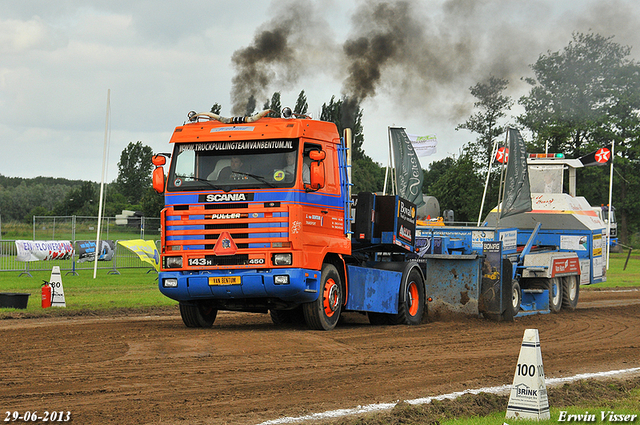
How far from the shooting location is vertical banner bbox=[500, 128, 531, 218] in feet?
68.5

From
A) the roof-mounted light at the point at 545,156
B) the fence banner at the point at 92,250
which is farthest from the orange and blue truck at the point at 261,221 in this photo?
the fence banner at the point at 92,250

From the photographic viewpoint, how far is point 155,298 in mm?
20328

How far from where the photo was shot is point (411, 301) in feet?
50.8

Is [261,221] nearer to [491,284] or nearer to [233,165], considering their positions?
[233,165]

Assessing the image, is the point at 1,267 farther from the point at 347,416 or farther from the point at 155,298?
the point at 347,416

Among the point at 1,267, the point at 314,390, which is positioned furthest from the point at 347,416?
the point at 1,267

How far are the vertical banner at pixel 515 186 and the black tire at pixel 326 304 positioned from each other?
29.9 feet

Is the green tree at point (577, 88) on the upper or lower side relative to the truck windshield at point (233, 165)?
upper

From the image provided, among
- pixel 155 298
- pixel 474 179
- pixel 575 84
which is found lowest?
pixel 155 298

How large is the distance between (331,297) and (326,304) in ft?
0.66

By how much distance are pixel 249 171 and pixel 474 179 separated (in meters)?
57.0

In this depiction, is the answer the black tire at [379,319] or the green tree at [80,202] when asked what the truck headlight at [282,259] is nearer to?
the black tire at [379,319]

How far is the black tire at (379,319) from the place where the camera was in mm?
14938

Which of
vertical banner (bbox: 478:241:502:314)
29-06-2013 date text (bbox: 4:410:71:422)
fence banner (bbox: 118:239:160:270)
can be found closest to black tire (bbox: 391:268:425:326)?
vertical banner (bbox: 478:241:502:314)
